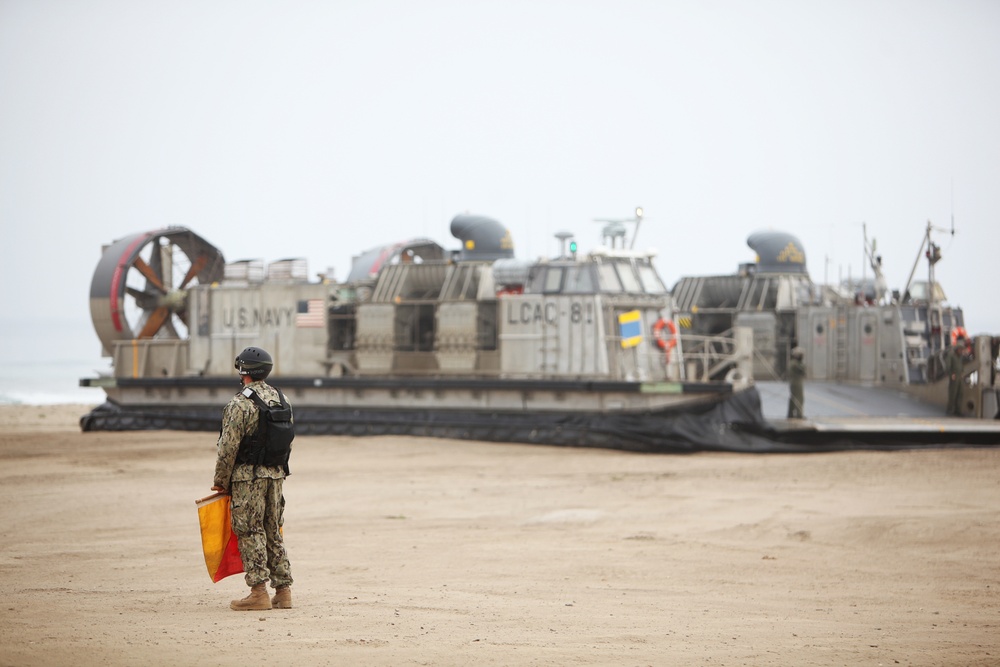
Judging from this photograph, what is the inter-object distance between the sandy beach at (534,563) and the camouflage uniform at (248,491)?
232 mm

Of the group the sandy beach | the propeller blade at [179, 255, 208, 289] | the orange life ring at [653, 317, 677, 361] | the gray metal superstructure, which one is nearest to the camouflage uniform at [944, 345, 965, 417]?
the gray metal superstructure

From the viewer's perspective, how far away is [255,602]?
19.2ft

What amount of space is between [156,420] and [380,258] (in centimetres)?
613

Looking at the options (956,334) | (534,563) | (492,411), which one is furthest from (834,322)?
(534,563)

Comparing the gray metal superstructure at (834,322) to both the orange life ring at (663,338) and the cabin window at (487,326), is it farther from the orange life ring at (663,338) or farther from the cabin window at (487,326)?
the cabin window at (487,326)

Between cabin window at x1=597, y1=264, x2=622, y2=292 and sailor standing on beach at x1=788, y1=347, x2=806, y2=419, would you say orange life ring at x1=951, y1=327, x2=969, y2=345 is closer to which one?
sailor standing on beach at x1=788, y1=347, x2=806, y2=419

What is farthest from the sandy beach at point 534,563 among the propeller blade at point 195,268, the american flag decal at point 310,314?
the propeller blade at point 195,268

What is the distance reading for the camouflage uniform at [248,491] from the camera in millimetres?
5867

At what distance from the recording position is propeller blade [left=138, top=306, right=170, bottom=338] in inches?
830

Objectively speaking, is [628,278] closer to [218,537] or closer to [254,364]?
[254,364]

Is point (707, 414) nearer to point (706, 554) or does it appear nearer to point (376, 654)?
point (706, 554)

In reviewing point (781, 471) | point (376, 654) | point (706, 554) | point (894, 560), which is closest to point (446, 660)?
point (376, 654)

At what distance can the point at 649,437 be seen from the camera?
1606cm

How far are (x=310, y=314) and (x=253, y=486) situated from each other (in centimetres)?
1327
